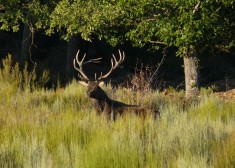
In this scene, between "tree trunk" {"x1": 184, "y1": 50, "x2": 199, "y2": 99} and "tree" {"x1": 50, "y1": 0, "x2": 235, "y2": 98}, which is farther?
"tree trunk" {"x1": 184, "y1": 50, "x2": 199, "y2": 99}

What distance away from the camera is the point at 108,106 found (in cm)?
1039

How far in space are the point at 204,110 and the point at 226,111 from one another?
487 mm

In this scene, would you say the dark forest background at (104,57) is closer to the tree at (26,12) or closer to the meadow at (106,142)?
the tree at (26,12)

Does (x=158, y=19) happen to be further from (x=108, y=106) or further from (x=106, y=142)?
(x=106, y=142)

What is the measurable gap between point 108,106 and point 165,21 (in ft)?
13.5

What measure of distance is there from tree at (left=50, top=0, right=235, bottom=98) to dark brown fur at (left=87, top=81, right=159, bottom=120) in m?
3.45

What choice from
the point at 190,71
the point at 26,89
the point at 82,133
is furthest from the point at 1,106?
the point at 190,71

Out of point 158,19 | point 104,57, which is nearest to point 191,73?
point 158,19

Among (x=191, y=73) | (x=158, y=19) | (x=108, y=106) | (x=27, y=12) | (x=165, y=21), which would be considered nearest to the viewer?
(x=108, y=106)

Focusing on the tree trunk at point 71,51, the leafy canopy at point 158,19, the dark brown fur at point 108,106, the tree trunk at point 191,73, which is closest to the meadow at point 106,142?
the dark brown fur at point 108,106

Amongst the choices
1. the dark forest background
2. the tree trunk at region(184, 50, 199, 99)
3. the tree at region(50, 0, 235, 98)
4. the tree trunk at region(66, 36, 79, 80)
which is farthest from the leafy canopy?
the dark forest background

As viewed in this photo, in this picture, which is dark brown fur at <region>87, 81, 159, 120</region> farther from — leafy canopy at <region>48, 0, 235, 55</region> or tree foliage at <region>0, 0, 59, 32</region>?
tree foliage at <region>0, 0, 59, 32</region>

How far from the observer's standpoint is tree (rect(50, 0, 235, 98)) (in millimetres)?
13188

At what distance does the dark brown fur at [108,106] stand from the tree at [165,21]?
11.3 feet
